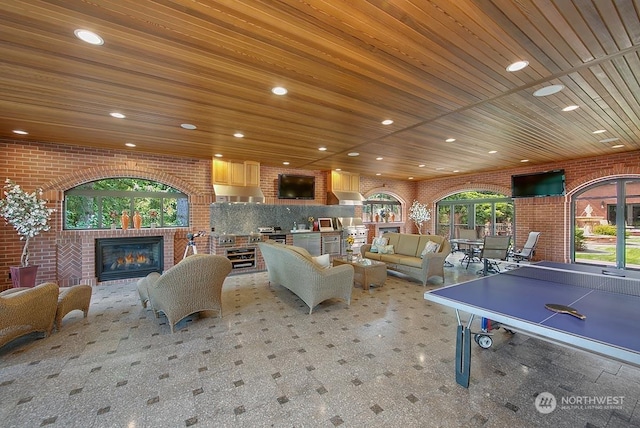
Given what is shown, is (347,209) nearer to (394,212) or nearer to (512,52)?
(394,212)

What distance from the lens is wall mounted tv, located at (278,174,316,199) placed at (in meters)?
7.42

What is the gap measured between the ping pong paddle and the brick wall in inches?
252

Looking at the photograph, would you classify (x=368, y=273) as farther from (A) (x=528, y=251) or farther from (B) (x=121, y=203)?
(B) (x=121, y=203)

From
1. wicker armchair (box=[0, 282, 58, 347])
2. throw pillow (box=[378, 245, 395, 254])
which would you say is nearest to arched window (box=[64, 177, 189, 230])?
wicker armchair (box=[0, 282, 58, 347])

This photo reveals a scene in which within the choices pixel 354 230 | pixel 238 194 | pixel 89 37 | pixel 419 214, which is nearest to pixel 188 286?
pixel 89 37

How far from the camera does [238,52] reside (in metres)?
2.20

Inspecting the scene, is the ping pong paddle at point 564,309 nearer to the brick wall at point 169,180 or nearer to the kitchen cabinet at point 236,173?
the kitchen cabinet at point 236,173

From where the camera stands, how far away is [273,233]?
708cm

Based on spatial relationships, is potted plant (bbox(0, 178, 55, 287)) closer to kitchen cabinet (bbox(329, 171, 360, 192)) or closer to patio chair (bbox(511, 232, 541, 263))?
kitchen cabinet (bbox(329, 171, 360, 192))

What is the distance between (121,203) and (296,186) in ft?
13.7

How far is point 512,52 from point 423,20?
3.16 ft

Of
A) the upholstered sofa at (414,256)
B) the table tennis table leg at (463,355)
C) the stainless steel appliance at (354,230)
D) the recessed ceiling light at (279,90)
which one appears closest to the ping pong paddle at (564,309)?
the table tennis table leg at (463,355)

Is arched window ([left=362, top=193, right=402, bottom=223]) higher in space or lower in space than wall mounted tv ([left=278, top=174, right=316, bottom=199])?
lower

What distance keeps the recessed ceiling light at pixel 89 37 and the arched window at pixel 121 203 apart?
15.0ft
